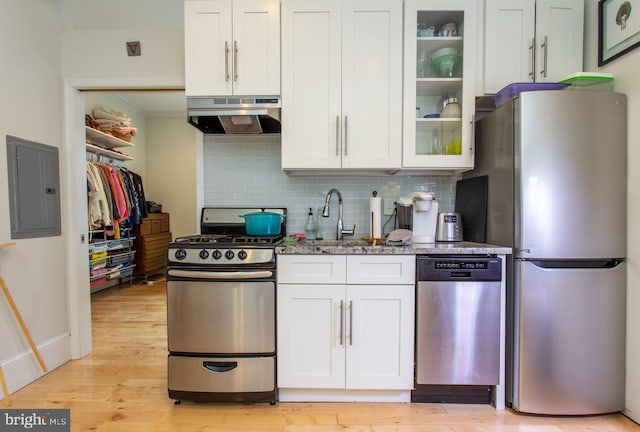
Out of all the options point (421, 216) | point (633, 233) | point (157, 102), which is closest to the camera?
Answer: point (633, 233)

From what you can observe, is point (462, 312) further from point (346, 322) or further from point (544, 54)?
point (544, 54)

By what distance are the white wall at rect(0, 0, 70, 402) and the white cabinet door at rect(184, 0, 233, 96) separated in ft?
3.51

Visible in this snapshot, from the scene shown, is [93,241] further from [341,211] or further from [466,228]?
[466,228]

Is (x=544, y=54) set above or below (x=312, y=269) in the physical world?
above

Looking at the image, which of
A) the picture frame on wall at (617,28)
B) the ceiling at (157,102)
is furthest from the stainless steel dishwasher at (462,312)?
the ceiling at (157,102)

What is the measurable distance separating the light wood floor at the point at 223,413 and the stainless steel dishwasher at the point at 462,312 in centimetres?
25

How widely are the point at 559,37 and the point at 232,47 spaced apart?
209 cm

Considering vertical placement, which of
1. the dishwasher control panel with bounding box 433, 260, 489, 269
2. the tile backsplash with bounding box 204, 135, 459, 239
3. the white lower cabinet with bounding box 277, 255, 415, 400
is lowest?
the white lower cabinet with bounding box 277, 255, 415, 400

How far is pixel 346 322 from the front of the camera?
1663 millimetres

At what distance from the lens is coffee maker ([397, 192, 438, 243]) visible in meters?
1.91

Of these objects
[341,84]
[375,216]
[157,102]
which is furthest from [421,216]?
[157,102]

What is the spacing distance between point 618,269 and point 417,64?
1.68m

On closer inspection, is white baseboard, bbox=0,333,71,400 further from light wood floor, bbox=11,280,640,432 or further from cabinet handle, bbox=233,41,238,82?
cabinet handle, bbox=233,41,238,82

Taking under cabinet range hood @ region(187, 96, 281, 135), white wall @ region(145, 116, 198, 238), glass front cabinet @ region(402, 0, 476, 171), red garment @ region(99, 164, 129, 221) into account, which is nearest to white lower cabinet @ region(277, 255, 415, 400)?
glass front cabinet @ region(402, 0, 476, 171)
